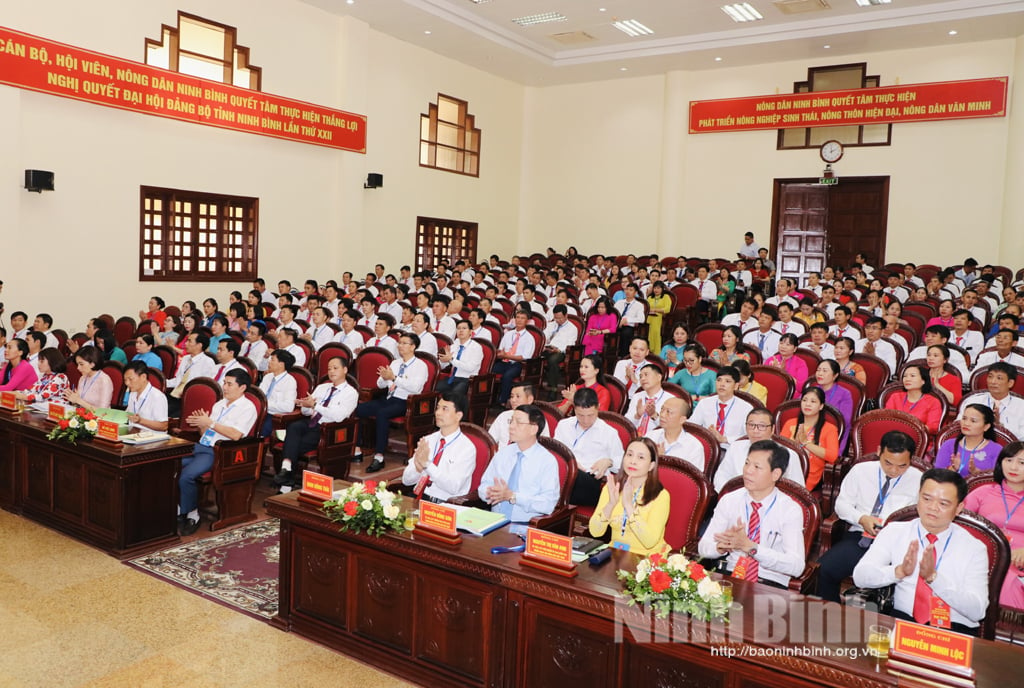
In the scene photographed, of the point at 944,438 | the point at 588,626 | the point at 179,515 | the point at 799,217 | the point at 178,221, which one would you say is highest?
the point at 799,217

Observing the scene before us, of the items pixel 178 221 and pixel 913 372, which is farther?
pixel 178 221

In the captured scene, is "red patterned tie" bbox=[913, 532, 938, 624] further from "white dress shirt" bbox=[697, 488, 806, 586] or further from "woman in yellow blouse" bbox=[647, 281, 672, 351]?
"woman in yellow blouse" bbox=[647, 281, 672, 351]

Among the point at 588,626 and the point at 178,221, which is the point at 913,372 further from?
the point at 178,221

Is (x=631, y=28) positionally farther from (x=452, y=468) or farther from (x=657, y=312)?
(x=452, y=468)

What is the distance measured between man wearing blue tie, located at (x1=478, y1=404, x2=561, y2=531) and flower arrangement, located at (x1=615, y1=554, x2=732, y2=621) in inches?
47.1

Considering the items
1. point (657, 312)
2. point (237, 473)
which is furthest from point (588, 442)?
point (657, 312)

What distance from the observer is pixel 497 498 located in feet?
11.4

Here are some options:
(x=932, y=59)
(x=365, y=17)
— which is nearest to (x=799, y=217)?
(x=932, y=59)

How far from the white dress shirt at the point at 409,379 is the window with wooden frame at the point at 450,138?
8242 millimetres

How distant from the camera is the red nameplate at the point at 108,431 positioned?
168 inches

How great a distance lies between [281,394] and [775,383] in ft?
11.9

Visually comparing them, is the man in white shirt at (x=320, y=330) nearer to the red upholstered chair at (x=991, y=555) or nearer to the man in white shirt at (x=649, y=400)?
the man in white shirt at (x=649, y=400)

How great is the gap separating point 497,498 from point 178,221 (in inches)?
334

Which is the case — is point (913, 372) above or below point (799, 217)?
below
